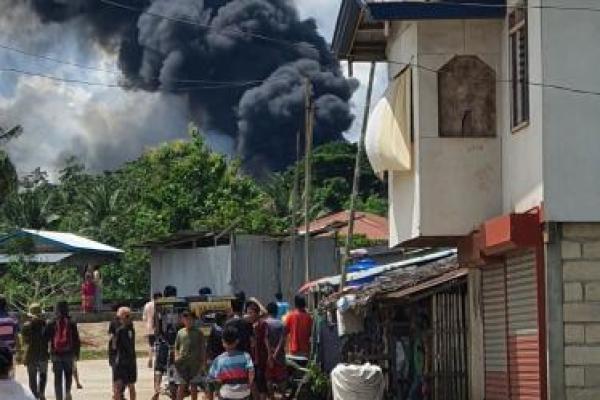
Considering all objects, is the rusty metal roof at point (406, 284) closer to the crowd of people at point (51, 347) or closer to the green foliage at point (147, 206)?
the crowd of people at point (51, 347)

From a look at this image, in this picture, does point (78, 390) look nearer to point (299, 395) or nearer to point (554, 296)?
point (299, 395)

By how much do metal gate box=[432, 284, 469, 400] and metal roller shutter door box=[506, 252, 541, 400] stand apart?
98.2 inches

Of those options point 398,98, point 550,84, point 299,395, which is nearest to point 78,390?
point 299,395

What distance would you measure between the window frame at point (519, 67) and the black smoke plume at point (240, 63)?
9743 cm

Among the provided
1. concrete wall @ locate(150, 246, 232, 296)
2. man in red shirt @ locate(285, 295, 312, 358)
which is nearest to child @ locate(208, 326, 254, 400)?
man in red shirt @ locate(285, 295, 312, 358)

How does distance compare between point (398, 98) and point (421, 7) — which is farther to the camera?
point (398, 98)

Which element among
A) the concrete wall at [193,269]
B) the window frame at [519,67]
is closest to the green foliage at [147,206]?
the concrete wall at [193,269]

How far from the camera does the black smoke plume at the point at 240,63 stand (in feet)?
381

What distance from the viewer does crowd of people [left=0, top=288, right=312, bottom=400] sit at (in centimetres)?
1831

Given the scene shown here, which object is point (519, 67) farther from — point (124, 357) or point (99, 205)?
point (99, 205)

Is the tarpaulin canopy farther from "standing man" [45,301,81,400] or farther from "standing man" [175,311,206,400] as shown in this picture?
"standing man" [175,311,206,400]

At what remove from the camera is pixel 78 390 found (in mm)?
24547

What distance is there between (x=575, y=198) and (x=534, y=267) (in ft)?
3.81

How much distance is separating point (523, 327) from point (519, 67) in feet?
10.0
